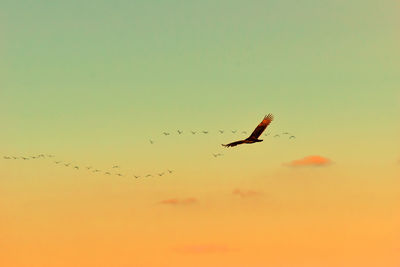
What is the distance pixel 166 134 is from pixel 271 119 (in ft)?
74.7

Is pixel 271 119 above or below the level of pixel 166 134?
above

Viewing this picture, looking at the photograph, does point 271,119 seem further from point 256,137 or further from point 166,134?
point 166,134

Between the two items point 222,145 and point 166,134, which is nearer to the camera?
point 166,134

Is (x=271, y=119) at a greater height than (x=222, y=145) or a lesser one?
greater

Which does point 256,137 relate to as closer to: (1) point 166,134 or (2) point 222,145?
(2) point 222,145

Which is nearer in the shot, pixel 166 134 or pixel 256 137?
pixel 166 134

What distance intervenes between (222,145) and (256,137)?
7631 millimetres

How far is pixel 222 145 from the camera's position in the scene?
83812 mm

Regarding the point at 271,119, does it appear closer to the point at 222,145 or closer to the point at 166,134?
the point at 222,145

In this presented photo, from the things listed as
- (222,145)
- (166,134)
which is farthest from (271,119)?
(166,134)

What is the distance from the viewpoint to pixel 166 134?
75625 mm

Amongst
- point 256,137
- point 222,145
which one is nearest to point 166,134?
point 222,145

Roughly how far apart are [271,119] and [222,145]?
11390mm

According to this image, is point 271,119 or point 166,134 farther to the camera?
point 271,119
